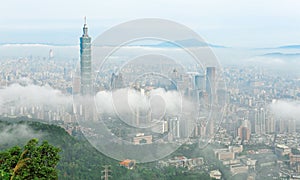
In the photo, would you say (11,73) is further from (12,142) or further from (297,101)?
(297,101)

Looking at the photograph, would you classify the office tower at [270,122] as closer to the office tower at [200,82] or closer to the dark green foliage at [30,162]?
the office tower at [200,82]

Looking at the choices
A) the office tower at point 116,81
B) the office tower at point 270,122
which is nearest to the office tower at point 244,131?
the office tower at point 270,122

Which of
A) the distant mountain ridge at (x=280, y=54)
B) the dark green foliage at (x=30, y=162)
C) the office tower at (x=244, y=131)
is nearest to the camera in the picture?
the dark green foliage at (x=30, y=162)

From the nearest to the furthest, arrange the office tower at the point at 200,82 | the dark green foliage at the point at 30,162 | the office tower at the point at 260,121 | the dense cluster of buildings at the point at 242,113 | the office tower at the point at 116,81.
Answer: the dark green foliage at the point at 30,162 < the office tower at the point at 116,81 < the office tower at the point at 200,82 < the dense cluster of buildings at the point at 242,113 < the office tower at the point at 260,121

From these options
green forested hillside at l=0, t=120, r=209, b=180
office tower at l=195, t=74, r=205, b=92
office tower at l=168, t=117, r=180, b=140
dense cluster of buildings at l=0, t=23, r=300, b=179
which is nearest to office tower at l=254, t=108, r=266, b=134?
dense cluster of buildings at l=0, t=23, r=300, b=179

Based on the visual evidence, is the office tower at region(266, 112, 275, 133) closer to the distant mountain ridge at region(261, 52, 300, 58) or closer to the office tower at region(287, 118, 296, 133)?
the office tower at region(287, 118, 296, 133)

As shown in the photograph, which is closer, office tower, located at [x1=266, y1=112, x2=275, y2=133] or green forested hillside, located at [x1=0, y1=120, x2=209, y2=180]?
green forested hillside, located at [x1=0, y1=120, x2=209, y2=180]

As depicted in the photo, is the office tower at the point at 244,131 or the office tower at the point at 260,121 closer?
the office tower at the point at 244,131

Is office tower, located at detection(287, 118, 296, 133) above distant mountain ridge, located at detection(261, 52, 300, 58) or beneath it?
beneath

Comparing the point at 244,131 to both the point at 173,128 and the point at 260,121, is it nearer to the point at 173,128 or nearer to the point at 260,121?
the point at 260,121

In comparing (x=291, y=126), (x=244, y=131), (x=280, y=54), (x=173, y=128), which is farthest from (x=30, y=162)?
(x=280, y=54)

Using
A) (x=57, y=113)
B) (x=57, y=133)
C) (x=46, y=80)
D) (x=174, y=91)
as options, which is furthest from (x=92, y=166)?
(x=174, y=91)
